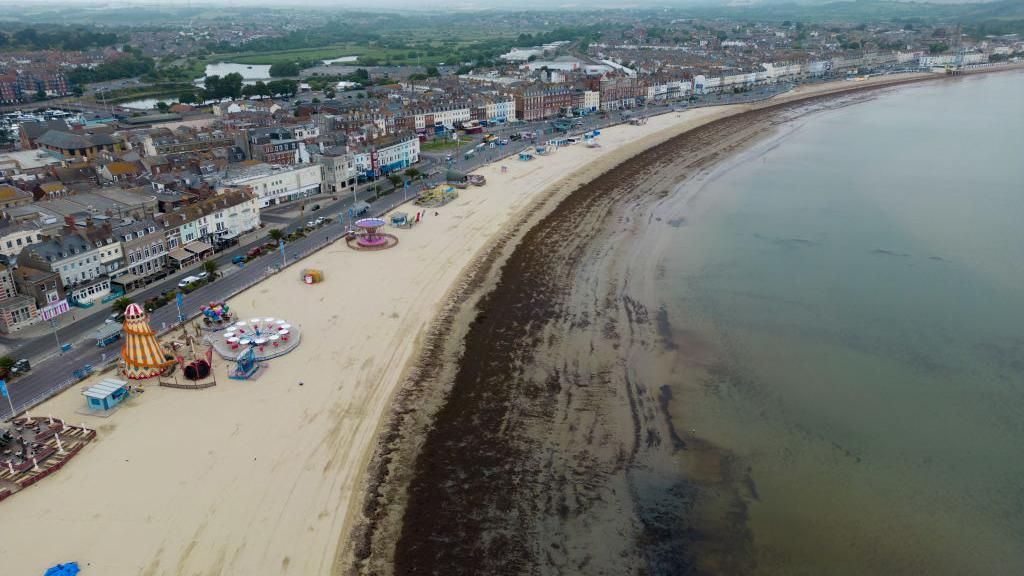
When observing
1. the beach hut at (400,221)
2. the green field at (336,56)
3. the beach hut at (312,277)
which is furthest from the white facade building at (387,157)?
the green field at (336,56)

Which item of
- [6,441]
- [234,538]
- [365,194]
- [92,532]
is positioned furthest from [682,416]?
[365,194]

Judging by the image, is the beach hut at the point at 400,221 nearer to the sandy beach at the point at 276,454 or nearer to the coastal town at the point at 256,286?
the coastal town at the point at 256,286

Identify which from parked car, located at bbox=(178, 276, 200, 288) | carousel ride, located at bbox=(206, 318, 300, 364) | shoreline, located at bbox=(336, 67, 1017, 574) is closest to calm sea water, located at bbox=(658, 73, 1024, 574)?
shoreline, located at bbox=(336, 67, 1017, 574)

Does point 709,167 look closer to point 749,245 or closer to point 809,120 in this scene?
point 749,245

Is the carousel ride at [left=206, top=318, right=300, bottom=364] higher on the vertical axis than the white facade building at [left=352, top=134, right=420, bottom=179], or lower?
lower

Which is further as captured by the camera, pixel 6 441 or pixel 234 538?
pixel 6 441

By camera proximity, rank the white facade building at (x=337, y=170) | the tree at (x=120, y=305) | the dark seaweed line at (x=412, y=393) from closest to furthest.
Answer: the dark seaweed line at (x=412, y=393) < the tree at (x=120, y=305) < the white facade building at (x=337, y=170)

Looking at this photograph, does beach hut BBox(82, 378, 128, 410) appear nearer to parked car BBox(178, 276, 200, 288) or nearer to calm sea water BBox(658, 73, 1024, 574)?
parked car BBox(178, 276, 200, 288)
